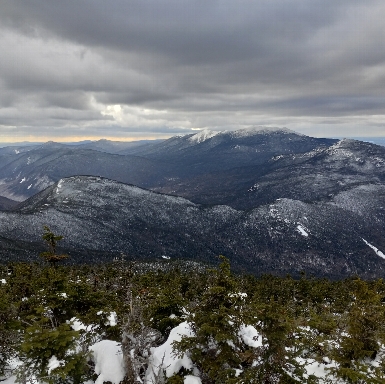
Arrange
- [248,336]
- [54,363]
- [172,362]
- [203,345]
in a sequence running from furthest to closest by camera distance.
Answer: [248,336], [172,362], [203,345], [54,363]

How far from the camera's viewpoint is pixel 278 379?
72.4ft

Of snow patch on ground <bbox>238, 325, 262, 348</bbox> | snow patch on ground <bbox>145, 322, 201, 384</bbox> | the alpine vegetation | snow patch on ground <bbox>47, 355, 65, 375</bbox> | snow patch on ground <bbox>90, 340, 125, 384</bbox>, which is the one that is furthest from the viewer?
snow patch on ground <bbox>238, 325, 262, 348</bbox>

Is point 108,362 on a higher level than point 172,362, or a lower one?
lower

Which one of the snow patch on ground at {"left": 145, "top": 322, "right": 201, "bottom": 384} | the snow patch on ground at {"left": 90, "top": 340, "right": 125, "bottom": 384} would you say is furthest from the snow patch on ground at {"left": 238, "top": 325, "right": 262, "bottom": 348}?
the snow patch on ground at {"left": 90, "top": 340, "right": 125, "bottom": 384}

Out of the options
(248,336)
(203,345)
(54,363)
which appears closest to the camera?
(54,363)

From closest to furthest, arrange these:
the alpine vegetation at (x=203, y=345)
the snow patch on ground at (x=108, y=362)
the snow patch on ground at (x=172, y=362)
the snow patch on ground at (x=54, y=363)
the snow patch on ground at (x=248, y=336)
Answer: the alpine vegetation at (x=203, y=345)
the snow patch on ground at (x=54, y=363)
the snow patch on ground at (x=172, y=362)
the snow patch on ground at (x=108, y=362)
the snow patch on ground at (x=248, y=336)

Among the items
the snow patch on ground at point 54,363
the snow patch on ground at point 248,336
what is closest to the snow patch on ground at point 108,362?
the snow patch on ground at point 54,363

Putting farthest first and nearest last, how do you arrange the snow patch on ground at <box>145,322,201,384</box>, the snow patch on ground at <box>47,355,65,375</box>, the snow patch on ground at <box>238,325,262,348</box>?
the snow patch on ground at <box>238,325,262,348</box>, the snow patch on ground at <box>145,322,201,384</box>, the snow patch on ground at <box>47,355,65,375</box>

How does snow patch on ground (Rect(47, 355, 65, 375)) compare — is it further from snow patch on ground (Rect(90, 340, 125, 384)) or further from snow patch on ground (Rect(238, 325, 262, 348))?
snow patch on ground (Rect(238, 325, 262, 348))

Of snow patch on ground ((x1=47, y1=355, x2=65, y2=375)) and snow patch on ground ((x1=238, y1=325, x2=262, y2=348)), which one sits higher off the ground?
snow patch on ground ((x1=47, y1=355, x2=65, y2=375))

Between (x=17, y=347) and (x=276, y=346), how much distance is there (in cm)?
2020

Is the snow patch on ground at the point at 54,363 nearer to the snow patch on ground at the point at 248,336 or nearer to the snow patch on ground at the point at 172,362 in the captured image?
the snow patch on ground at the point at 172,362

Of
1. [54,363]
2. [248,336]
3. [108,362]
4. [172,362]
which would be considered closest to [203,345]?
[172,362]

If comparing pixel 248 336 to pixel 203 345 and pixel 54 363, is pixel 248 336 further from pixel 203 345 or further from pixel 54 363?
pixel 54 363
